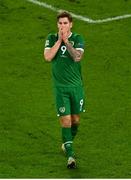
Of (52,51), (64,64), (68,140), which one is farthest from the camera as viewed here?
(68,140)

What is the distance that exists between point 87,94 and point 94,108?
2.83 feet

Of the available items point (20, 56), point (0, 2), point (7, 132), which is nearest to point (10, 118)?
point (7, 132)

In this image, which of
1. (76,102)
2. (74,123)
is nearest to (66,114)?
(76,102)

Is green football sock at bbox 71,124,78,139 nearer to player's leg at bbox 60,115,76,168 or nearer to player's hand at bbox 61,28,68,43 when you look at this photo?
player's leg at bbox 60,115,76,168

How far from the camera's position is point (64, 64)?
1338 cm

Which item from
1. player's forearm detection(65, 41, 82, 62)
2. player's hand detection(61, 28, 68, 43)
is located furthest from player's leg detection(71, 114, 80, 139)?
player's hand detection(61, 28, 68, 43)

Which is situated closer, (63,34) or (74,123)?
(63,34)

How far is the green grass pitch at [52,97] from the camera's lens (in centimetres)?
1368

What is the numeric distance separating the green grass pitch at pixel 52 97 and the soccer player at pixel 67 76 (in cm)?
58

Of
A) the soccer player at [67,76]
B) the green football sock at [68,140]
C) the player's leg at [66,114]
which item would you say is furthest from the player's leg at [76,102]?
the green football sock at [68,140]

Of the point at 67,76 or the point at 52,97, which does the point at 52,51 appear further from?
the point at 52,97

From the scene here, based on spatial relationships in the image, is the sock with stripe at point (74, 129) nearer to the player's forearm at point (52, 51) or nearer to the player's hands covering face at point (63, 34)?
the player's forearm at point (52, 51)

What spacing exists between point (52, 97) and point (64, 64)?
12.3 feet

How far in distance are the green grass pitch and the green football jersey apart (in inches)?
53.1
